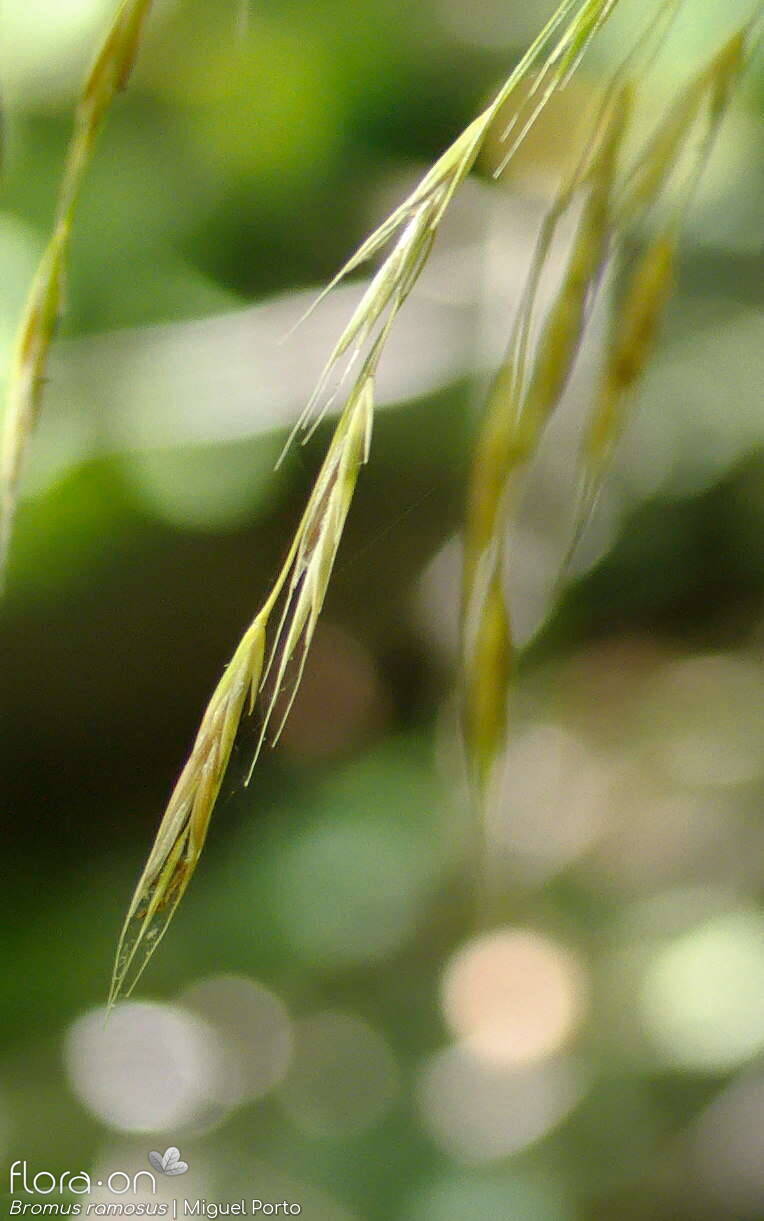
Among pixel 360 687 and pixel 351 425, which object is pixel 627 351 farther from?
pixel 360 687

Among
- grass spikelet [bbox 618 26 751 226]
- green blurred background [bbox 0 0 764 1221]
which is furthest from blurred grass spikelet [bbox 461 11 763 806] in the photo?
green blurred background [bbox 0 0 764 1221]

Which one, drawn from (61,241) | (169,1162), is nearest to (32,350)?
(61,241)

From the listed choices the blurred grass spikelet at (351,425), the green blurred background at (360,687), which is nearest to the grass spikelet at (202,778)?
the blurred grass spikelet at (351,425)

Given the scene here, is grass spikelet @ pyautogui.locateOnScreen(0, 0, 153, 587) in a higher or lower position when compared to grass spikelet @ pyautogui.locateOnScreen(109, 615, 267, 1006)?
higher

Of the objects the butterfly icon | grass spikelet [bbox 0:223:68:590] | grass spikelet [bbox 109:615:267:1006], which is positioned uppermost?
grass spikelet [bbox 0:223:68:590]

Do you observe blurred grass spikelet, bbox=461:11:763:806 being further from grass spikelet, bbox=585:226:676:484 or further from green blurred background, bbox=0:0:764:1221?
green blurred background, bbox=0:0:764:1221

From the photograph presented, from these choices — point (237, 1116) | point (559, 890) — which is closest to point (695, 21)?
point (559, 890)

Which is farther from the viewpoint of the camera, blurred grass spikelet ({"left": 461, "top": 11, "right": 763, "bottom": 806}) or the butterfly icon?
the butterfly icon
